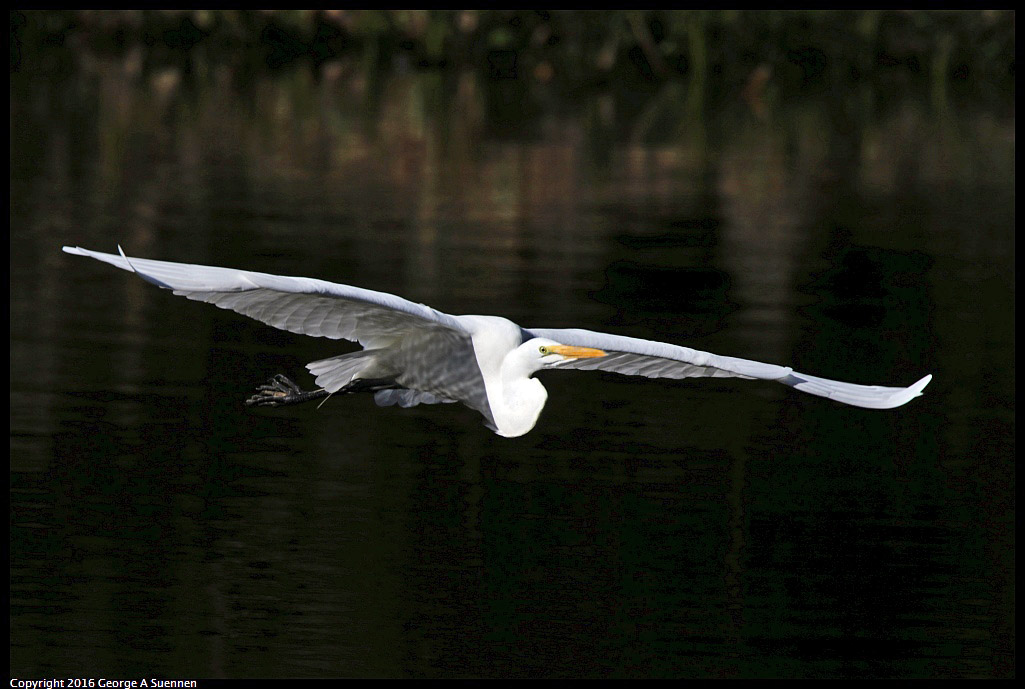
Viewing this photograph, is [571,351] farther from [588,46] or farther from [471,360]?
[588,46]

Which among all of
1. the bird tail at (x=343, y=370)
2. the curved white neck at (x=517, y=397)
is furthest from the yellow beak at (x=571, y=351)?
the bird tail at (x=343, y=370)

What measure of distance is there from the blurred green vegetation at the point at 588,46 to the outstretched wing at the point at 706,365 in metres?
29.1

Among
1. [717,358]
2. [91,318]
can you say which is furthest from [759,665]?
[91,318]

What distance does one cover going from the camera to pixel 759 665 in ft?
28.5

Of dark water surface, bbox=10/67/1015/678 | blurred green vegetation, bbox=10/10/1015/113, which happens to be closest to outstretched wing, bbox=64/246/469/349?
dark water surface, bbox=10/67/1015/678

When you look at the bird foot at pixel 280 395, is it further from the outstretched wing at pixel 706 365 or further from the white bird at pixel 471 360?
the outstretched wing at pixel 706 365

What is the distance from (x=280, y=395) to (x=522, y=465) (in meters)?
2.40

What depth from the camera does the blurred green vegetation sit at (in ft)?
129

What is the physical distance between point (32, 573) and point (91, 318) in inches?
248

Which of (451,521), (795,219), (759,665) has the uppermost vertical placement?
(795,219)

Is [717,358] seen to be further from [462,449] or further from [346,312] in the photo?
[462,449]

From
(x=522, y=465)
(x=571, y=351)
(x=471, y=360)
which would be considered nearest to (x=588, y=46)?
(x=522, y=465)

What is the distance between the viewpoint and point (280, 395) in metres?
9.30

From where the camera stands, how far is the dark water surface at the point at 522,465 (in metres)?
8.85
